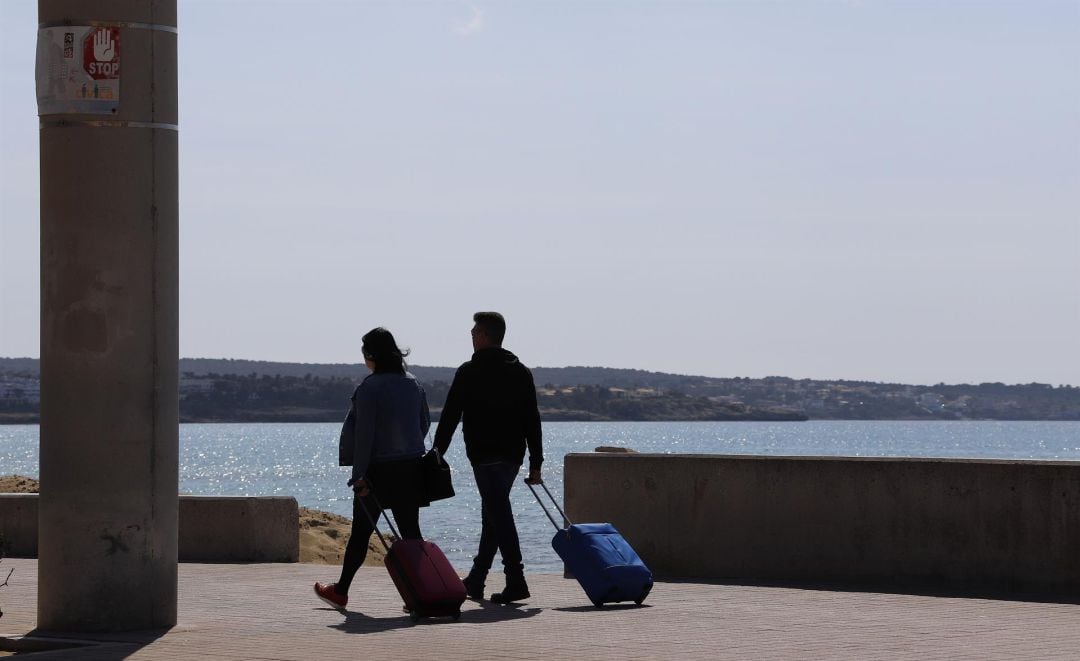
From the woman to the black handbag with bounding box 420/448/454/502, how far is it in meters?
0.04

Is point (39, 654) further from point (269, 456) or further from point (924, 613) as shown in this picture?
point (269, 456)

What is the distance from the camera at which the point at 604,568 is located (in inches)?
437

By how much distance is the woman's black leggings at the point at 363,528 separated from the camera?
36.1 feet

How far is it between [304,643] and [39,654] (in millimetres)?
1306

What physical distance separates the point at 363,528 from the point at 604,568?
5.08ft

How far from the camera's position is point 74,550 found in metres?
9.54

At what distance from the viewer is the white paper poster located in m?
9.60

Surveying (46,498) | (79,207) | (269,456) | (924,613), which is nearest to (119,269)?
(79,207)

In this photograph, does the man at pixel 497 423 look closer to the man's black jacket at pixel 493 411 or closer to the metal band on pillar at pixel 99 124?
the man's black jacket at pixel 493 411

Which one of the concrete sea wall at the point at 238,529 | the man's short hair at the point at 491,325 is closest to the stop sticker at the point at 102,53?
the man's short hair at the point at 491,325

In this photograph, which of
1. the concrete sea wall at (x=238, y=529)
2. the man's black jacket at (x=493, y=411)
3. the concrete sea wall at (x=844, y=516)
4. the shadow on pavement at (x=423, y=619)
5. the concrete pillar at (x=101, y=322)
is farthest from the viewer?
the concrete sea wall at (x=238, y=529)

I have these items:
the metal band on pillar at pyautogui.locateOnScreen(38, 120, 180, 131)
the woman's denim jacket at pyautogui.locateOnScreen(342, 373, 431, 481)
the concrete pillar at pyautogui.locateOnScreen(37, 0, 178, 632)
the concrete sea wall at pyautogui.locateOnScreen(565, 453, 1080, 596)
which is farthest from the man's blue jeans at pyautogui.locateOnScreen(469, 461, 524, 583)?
the metal band on pillar at pyautogui.locateOnScreen(38, 120, 180, 131)

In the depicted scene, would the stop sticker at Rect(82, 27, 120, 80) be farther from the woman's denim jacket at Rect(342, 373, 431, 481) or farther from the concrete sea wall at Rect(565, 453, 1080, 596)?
the concrete sea wall at Rect(565, 453, 1080, 596)

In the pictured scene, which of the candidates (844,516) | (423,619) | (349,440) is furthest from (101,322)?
(844,516)
